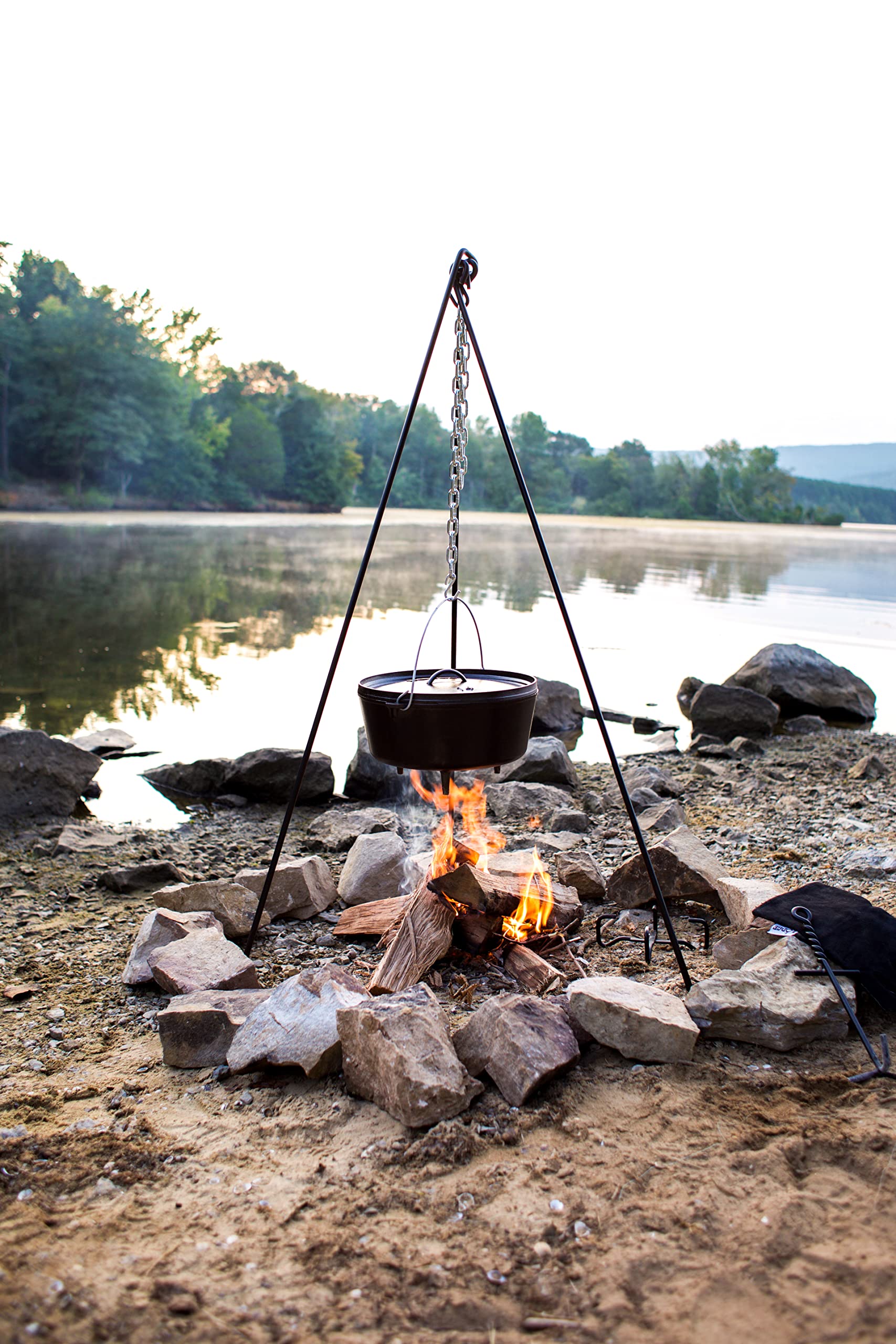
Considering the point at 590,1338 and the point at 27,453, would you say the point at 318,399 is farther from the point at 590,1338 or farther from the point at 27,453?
the point at 590,1338

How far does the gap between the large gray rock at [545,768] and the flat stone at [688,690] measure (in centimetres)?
330

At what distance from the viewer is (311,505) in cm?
6988

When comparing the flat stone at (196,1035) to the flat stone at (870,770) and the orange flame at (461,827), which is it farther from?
the flat stone at (870,770)

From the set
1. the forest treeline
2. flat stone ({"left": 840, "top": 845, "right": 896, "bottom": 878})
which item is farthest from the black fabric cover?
the forest treeline

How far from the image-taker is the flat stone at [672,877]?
4035mm

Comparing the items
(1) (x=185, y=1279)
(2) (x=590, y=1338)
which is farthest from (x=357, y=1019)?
(2) (x=590, y=1338)

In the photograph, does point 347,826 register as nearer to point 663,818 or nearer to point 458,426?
point 663,818

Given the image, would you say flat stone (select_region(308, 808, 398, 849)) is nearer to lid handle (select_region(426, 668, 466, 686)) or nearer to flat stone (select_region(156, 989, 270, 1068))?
lid handle (select_region(426, 668, 466, 686))

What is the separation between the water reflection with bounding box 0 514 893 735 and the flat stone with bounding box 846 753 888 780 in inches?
228

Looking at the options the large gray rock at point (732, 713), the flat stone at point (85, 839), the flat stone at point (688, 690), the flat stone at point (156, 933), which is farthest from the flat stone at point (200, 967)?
the flat stone at point (688, 690)

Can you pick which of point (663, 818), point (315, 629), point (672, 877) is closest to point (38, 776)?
point (663, 818)

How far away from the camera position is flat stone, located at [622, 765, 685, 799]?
249 inches

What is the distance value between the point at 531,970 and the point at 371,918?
854mm

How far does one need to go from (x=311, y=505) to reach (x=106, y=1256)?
229 feet
